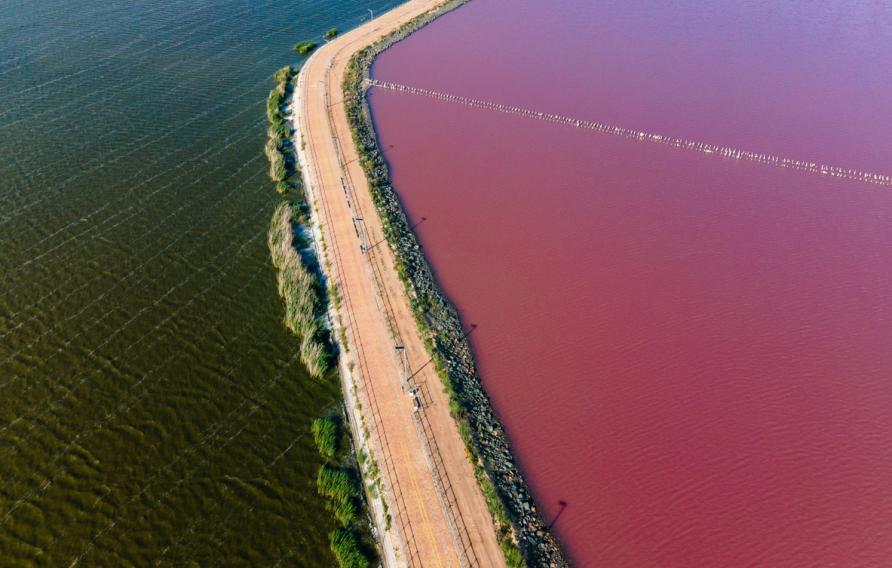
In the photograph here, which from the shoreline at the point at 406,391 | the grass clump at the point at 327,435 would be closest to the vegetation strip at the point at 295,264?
the shoreline at the point at 406,391

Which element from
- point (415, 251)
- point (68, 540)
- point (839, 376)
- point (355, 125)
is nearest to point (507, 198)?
point (415, 251)

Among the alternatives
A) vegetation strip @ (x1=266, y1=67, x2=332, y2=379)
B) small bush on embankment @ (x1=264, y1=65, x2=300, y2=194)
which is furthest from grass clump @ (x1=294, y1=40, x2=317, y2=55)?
vegetation strip @ (x1=266, y1=67, x2=332, y2=379)

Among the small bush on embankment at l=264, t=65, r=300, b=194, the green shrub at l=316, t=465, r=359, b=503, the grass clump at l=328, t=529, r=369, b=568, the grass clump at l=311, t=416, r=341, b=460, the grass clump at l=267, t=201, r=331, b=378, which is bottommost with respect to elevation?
the grass clump at l=328, t=529, r=369, b=568

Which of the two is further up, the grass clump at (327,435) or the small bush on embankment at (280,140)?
the small bush on embankment at (280,140)

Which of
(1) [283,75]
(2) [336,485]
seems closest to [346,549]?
(2) [336,485]

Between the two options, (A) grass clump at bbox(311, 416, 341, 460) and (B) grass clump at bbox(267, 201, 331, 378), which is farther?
(B) grass clump at bbox(267, 201, 331, 378)

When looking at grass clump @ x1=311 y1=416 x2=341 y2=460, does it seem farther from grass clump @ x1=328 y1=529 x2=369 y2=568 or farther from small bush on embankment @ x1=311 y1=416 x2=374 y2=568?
grass clump @ x1=328 y1=529 x2=369 y2=568

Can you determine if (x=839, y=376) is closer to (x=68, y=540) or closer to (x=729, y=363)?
(x=729, y=363)

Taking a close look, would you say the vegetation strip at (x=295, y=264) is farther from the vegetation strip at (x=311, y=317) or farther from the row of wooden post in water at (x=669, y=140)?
the row of wooden post in water at (x=669, y=140)
